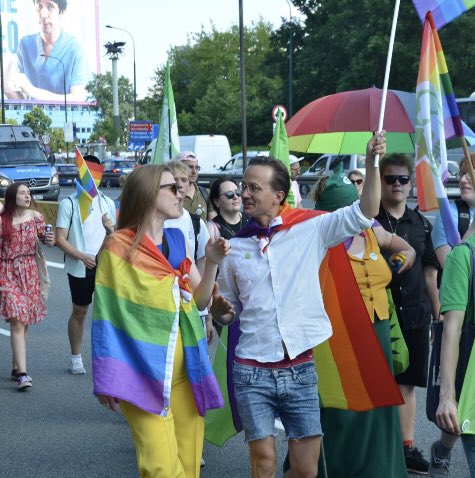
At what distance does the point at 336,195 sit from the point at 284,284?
1135mm

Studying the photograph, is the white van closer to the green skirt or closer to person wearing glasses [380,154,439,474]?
person wearing glasses [380,154,439,474]

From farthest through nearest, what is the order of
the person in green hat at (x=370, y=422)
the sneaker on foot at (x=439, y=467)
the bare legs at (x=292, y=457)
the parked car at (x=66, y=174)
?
the parked car at (x=66, y=174)
the person in green hat at (x=370, y=422)
the sneaker on foot at (x=439, y=467)
the bare legs at (x=292, y=457)

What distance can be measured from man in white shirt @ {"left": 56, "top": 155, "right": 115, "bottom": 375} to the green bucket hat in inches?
119

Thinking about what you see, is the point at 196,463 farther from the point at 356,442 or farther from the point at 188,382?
the point at 356,442

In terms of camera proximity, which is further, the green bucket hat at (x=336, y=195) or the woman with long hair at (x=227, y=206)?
the woman with long hair at (x=227, y=206)

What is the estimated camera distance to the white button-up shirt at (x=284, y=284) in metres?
4.09

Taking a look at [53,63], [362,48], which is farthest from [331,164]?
[53,63]

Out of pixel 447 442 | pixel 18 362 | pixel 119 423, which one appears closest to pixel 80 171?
pixel 18 362

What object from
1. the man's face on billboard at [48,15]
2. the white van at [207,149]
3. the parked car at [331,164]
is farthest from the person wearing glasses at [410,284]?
the man's face on billboard at [48,15]

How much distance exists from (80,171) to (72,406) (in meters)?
1.92

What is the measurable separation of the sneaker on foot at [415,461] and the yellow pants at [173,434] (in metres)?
1.75

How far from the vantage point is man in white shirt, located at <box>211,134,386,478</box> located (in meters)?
4.05

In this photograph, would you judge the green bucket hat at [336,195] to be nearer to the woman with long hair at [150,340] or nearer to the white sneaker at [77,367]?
the woman with long hair at [150,340]

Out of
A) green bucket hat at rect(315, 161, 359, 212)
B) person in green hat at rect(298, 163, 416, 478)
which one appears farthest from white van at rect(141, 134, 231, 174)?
person in green hat at rect(298, 163, 416, 478)
